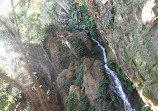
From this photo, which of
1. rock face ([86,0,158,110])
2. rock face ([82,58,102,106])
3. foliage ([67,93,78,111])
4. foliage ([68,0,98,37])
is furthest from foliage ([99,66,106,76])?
foliage ([68,0,98,37])

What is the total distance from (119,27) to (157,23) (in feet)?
7.00

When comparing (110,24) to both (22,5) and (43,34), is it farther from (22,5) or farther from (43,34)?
(43,34)

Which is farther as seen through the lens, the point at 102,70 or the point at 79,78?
the point at 79,78

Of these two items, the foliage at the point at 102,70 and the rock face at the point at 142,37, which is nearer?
the rock face at the point at 142,37

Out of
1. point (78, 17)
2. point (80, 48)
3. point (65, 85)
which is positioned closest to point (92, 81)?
point (65, 85)

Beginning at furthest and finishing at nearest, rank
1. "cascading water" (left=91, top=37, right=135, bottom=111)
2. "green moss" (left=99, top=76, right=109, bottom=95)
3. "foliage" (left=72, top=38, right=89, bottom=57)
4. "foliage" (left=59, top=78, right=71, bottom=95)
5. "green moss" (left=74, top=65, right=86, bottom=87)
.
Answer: "foliage" (left=72, top=38, right=89, bottom=57) < "foliage" (left=59, top=78, right=71, bottom=95) < "green moss" (left=74, top=65, right=86, bottom=87) < "green moss" (left=99, top=76, right=109, bottom=95) < "cascading water" (left=91, top=37, right=135, bottom=111)

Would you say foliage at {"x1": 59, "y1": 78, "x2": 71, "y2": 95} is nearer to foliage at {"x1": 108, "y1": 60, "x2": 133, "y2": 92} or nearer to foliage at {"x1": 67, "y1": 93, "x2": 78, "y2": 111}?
foliage at {"x1": 67, "y1": 93, "x2": 78, "y2": 111}

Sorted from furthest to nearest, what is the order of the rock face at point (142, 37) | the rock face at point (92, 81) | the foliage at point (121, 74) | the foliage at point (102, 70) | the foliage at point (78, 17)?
the foliage at point (78, 17) → the foliage at point (102, 70) → the rock face at point (92, 81) → the foliage at point (121, 74) → the rock face at point (142, 37)

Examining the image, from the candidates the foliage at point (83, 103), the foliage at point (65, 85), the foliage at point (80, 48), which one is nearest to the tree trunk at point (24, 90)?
the foliage at point (83, 103)

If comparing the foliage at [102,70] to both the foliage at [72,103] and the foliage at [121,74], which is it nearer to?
the foliage at [121,74]

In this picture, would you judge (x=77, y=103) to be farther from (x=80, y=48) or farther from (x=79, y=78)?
(x=80, y=48)

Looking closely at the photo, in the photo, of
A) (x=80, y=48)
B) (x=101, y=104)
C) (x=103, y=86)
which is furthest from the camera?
(x=80, y=48)

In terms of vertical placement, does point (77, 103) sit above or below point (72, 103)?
below

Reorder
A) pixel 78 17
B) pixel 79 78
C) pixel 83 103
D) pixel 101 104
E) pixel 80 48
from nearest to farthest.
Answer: pixel 101 104
pixel 83 103
pixel 79 78
pixel 80 48
pixel 78 17
